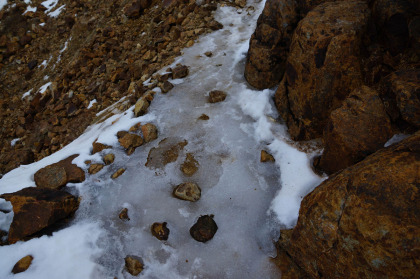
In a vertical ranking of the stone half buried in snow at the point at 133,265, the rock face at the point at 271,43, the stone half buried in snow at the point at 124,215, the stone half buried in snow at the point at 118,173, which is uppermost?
the rock face at the point at 271,43

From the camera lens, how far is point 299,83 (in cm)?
427

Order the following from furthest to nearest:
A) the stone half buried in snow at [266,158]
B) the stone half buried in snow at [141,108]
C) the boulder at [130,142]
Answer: the stone half buried in snow at [141,108] → the boulder at [130,142] → the stone half buried in snow at [266,158]

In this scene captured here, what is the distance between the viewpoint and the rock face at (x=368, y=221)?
2.04 meters

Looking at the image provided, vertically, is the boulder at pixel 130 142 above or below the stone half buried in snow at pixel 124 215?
above

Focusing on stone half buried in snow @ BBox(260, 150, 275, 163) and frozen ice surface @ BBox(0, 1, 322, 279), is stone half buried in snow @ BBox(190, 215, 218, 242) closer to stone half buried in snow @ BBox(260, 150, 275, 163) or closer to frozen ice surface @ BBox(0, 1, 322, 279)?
frozen ice surface @ BBox(0, 1, 322, 279)

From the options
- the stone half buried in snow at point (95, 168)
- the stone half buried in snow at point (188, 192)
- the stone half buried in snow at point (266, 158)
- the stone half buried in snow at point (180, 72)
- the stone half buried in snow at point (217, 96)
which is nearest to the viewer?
the stone half buried in snow at point (188, 192)

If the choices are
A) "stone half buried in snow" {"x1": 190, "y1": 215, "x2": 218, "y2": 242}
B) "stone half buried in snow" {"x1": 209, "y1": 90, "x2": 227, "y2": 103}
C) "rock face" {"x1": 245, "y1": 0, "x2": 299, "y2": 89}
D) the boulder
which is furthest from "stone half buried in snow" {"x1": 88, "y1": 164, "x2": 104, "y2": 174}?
"rock face" {"x1": 245, "y1": 0, "x2": 299, "y2": 89}

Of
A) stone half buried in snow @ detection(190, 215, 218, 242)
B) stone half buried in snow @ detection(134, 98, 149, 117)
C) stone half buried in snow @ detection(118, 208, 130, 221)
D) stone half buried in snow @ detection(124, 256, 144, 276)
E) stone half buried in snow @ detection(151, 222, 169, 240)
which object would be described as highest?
stone half buried in snow @ detection(134, 98, 149, 117)

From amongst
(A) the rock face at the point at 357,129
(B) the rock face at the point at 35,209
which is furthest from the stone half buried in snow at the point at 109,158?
(A) the rock face at the point at 357,129

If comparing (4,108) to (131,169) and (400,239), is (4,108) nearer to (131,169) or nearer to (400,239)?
(131,169)

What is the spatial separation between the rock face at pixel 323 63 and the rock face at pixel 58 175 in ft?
13.1

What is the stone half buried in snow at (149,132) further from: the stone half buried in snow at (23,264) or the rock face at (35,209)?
the stone half buried in snow at (23,264)

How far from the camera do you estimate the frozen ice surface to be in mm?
3258

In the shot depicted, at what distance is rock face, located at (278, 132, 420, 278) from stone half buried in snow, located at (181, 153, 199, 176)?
2077 millimetres
